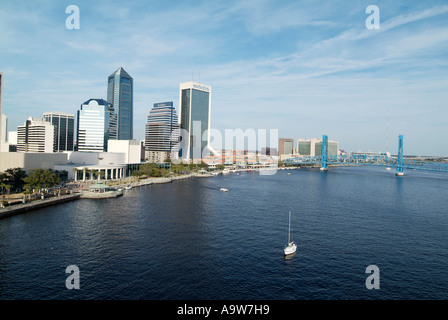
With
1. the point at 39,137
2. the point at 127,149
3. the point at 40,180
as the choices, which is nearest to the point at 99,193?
the point at 40,180

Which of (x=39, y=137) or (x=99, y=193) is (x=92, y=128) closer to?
(x=39, y=137)

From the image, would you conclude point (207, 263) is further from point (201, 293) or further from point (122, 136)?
point (122, 136)

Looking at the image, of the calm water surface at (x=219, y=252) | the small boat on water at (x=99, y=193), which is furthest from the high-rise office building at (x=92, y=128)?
the calm water surface at (x=219, y=252)

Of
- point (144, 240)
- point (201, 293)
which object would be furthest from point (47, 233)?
point (201, 293)

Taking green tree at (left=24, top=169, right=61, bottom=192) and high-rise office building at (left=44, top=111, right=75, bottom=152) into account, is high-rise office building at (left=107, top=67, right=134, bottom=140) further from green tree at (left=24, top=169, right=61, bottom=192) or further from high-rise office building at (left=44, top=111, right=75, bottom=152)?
green tree at (left=24, top=169, right=61, bottom=192)

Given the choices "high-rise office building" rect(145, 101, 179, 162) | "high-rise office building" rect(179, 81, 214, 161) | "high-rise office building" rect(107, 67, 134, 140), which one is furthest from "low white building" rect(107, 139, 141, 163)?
"high-rise office building" rect(107, 67, 134, 140)
